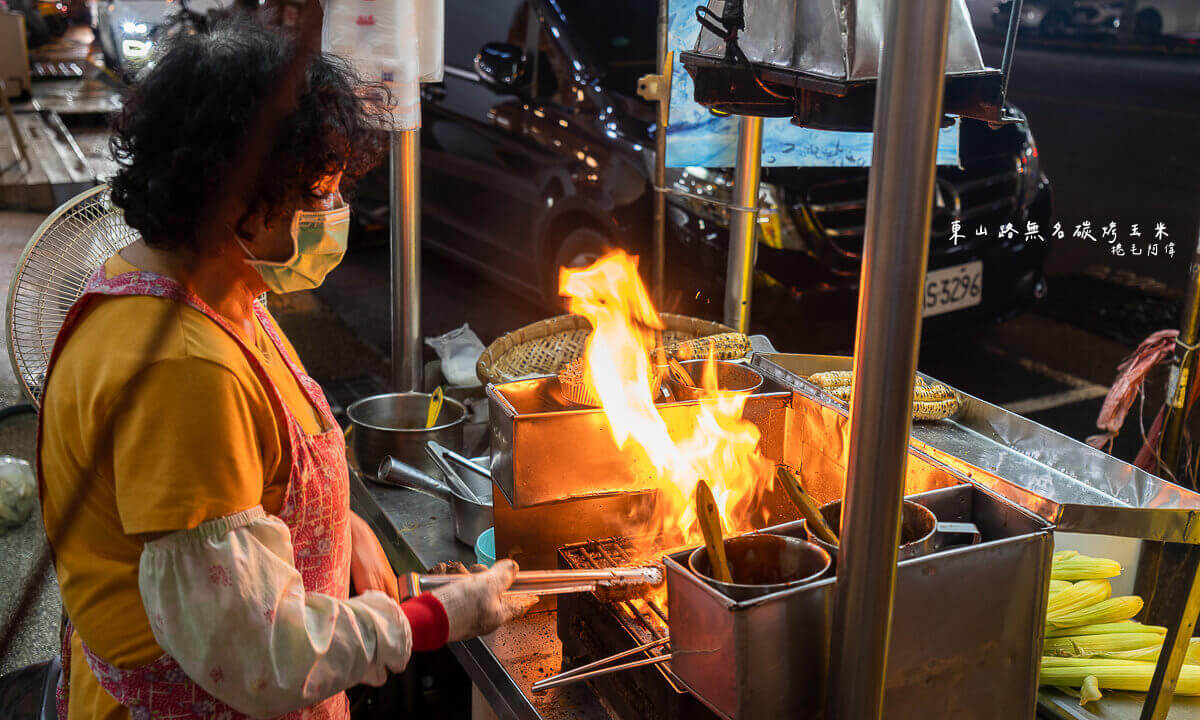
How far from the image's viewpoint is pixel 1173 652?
6.14ft

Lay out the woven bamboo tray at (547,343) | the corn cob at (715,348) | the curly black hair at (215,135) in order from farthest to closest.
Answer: the woven bamboo tray at (547,343) < the corn cob at (715,348) < the curly black hair at (215,135)

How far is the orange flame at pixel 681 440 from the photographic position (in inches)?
78.0

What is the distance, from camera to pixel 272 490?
1.46 metres

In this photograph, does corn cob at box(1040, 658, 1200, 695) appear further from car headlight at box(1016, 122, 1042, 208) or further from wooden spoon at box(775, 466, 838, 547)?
car headlight at box(1016, 122, 1042, 208)

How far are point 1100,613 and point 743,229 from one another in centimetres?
154

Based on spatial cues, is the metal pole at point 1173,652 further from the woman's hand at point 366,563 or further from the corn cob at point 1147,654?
the woman's hand at point 366,563

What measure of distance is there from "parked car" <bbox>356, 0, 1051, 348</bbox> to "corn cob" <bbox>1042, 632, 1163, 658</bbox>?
2567 millimetres

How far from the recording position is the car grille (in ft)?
14.8

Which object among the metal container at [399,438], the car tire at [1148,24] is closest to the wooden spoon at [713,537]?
the metal container at [399,438]

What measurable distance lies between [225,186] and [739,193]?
206 centimetres

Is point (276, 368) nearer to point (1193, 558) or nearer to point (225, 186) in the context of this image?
point (225, 186)

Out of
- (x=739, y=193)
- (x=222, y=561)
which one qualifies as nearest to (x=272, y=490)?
(x=222, y=561)

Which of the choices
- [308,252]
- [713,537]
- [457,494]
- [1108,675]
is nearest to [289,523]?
[308,252]

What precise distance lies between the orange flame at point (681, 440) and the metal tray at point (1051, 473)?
0.19 m
